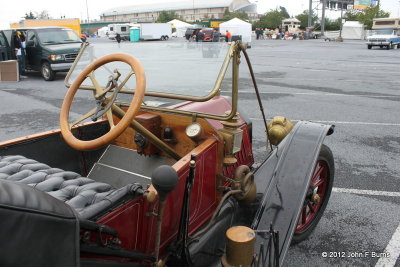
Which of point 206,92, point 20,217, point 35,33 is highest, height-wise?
point 35,33

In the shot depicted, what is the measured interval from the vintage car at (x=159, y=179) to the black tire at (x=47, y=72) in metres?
9.44

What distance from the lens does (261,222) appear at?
7.58 ft

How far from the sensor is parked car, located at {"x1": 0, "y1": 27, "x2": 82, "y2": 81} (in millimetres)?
11367

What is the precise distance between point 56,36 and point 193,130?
452 inches

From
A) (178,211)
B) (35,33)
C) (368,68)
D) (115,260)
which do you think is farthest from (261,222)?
(368,68)

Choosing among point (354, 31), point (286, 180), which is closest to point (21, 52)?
point (286, 180)

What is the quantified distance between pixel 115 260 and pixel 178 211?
1.66 ft

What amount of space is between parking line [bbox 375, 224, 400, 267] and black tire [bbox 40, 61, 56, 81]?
11.1 m

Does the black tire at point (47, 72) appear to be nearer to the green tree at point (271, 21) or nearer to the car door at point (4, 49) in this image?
the car door at point (4, 49)

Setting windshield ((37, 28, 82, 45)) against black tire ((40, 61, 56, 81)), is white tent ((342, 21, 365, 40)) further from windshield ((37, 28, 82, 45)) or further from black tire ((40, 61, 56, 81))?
black tire ((40, 61, 56, 81))

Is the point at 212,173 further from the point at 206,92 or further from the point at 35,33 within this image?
the point at 35,33

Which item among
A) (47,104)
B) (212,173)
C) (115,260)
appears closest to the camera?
(115,260)

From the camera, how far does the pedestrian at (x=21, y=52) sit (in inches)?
472

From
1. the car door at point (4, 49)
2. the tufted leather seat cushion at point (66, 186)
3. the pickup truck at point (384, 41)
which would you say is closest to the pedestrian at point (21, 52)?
the car door at point (4, 49)
